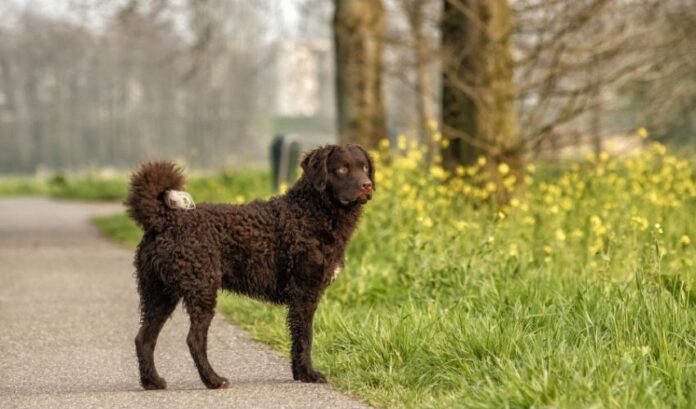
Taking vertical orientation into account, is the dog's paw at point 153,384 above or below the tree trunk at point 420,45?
below

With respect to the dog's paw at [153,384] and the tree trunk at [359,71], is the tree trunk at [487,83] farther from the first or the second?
the dog's paw at [153,384]

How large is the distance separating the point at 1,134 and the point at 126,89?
6.39 m

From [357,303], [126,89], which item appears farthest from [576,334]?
[126,89]

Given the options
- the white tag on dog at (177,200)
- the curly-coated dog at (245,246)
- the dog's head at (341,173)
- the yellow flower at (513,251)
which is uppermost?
the dog's head at (341,173)

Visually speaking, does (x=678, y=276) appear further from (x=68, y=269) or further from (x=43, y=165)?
(x=43, y=165)

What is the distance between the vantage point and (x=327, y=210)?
6.29 metres

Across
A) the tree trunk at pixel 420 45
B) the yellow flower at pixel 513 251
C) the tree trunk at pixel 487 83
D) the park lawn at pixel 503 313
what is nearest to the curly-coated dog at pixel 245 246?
the park lawn at pixel 503 313

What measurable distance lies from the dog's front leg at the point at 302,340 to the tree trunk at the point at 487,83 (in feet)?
21.9

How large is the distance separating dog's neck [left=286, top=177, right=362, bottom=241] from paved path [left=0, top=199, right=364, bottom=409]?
83 cm

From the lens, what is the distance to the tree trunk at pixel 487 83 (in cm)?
1286

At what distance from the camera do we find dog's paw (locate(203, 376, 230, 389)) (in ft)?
19.5

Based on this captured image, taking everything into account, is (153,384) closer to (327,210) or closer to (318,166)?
(327,210)

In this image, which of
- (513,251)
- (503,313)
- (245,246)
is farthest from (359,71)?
(245,246)

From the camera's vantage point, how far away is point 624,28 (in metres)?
13.1
